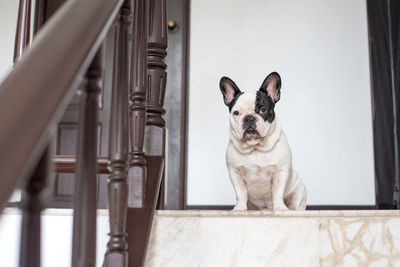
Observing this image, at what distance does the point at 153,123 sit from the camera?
140cm

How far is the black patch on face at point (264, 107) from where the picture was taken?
1.79m

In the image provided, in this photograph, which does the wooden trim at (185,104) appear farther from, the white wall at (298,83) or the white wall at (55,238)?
the white wall at (55,238)

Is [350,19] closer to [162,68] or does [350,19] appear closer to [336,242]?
[162,68]

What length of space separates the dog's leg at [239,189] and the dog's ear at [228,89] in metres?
0.31

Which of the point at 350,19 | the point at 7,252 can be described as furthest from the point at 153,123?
the point at 350,19

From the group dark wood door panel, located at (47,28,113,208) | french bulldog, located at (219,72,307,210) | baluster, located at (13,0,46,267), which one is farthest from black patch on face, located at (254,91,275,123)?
dark wood door panel, located at (47,28,113,208)

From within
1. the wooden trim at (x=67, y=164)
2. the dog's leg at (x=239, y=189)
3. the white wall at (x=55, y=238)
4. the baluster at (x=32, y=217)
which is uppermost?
the wooden trim at (x=67, y=164)

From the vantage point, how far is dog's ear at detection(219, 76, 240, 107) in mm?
1897

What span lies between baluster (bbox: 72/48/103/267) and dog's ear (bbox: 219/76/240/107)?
51.7 inches

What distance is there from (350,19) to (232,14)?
0.77 metres

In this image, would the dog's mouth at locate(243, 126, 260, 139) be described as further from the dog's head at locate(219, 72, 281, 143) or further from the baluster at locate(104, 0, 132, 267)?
the baluster at locate(104, 0, 132, 267)

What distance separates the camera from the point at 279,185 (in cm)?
171

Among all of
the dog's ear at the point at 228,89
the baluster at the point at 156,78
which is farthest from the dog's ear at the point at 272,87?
the baluster at the point at 156,78

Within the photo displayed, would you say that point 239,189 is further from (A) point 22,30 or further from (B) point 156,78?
(A) point 22,30
